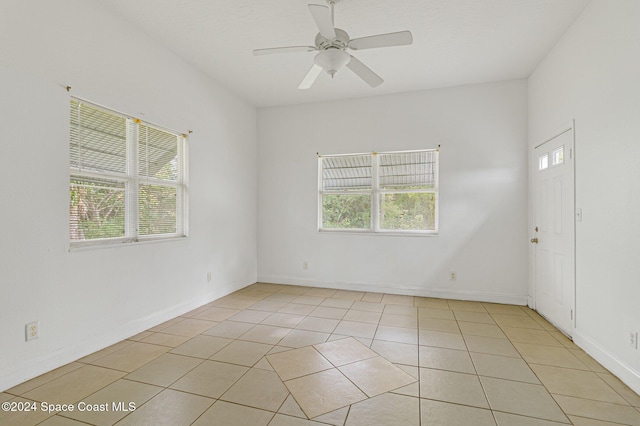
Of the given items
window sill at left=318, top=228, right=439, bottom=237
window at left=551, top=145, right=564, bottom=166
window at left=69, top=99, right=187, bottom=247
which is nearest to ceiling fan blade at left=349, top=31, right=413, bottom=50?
window at left=551, top=145, right=564, bottom=166

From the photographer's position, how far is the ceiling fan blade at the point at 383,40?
2.11m

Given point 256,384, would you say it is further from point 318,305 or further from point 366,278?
point 366,278

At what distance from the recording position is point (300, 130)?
4836mm

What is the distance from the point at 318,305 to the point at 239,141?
2650 mm

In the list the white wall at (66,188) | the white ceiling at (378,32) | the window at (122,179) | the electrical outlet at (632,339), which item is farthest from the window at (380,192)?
the electrical outlet at (632,339)

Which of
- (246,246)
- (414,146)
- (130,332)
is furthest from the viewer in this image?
(246,246)

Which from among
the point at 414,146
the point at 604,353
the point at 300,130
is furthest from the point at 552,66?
the point at 300,130

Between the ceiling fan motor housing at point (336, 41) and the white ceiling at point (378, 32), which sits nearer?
the ceiling fan motor housing at point (336, 41)

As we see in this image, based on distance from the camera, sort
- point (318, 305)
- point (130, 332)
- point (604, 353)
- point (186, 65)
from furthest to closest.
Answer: point (318, 305) → point (186, 65) → point (130, 332) → point (604, 353)

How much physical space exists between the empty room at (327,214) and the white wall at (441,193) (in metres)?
0.03

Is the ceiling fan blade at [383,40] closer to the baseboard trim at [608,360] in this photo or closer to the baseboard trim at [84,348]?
the baseboard trim at [608,360]

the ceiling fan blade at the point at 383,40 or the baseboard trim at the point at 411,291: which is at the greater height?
the ceiling fan blade at the point at 383,40

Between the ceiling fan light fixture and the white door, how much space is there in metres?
2.22

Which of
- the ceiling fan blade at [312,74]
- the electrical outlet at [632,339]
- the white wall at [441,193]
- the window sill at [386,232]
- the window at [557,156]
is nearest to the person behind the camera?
the electrical outlet at [632,339]
